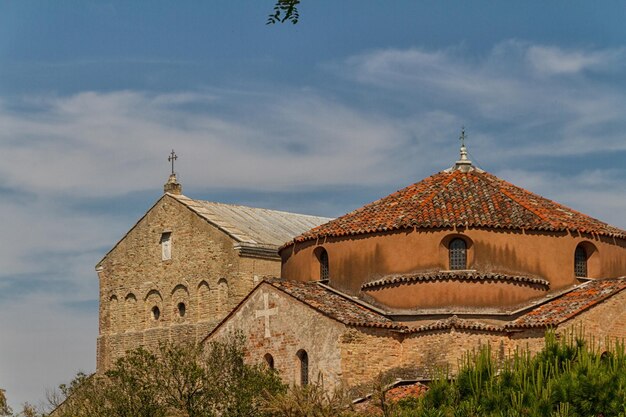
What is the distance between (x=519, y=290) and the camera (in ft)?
127

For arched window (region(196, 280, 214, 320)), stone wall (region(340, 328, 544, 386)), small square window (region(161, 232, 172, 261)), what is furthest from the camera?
small square window (region(161, 232, 172, 261))

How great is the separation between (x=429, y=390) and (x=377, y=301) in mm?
6256

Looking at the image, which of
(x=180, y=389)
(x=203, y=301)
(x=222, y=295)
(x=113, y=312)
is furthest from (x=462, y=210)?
(x=113, y=312)

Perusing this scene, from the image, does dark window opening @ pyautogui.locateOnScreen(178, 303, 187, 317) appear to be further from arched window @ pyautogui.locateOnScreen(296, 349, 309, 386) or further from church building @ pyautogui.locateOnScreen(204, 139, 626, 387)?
arched window @ pyautogui.locateOnScreen(296, 349, 309, 386)

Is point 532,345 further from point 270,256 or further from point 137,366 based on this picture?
point 270,256

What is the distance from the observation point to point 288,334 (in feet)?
126

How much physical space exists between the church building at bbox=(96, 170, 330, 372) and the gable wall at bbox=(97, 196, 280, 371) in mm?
32

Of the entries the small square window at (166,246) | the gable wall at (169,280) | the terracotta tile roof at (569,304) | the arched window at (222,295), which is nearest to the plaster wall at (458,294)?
the terracotta tile roof at (569,304)

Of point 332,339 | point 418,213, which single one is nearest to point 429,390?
point 332,339

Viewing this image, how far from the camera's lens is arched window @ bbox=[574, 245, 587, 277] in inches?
1576

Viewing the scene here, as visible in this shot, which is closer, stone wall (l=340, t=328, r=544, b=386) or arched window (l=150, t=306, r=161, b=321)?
stone wall (l=340, t=328, r=544, b=386)

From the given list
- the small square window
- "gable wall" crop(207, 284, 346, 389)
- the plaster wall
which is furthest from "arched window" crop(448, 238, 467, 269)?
the small square window

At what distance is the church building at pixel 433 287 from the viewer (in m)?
37.3

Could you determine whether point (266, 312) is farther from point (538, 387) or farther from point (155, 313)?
point (155, 313)
